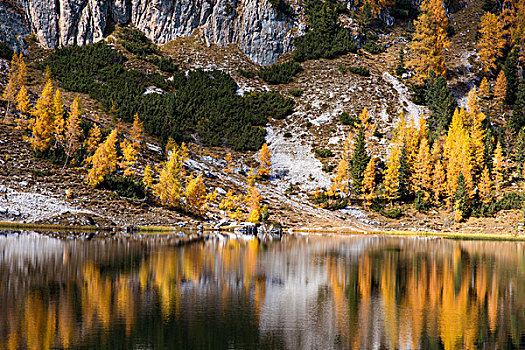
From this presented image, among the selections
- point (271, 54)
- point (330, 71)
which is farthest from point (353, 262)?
point (271, 54)

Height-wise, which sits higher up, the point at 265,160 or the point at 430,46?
the point at 430,46

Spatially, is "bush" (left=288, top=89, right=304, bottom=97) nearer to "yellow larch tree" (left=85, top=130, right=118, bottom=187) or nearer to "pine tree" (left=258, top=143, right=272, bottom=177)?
"pine tree" (left=258, top=143, right=272, bottom=177)

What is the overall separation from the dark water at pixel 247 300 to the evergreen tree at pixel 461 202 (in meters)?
48.2

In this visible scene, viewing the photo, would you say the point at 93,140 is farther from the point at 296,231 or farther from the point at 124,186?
the point at 296,231

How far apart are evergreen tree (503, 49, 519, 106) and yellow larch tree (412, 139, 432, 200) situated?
186 feet

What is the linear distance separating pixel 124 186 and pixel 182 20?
111m

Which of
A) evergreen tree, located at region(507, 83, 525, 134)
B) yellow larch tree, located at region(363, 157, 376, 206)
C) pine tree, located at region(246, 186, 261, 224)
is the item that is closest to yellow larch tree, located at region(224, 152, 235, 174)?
pine tree, located at region(246, 186, 261, 224)

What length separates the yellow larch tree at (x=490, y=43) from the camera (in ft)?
546

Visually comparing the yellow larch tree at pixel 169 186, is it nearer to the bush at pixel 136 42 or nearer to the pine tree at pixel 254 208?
the pine tree at pixel 254 208

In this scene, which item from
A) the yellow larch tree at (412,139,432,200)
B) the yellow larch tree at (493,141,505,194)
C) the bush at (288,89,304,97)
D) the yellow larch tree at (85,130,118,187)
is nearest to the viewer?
the yellow larch tree at (85,130,118,187)

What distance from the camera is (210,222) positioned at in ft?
315

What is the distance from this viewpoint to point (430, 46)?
529 ft

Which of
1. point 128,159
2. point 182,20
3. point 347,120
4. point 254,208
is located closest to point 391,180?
point 347,120

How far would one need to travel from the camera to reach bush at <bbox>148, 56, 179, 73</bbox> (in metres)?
164
